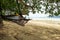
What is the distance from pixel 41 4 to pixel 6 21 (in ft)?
14.2

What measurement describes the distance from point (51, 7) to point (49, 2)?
264 millimetres

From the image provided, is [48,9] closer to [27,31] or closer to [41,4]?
[41,4]

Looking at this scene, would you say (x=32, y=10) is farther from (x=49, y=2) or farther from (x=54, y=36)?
(x=54, y=36)

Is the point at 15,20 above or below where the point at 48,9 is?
below

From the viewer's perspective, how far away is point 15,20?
12.4m

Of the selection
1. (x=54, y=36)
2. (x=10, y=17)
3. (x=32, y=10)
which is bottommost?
(x=54, y=36)

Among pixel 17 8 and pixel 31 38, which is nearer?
pixel 17 8

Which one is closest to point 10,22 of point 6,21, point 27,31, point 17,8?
point 6,21

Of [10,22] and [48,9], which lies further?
[10,22]

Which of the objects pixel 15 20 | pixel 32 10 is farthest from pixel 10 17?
pixel 32 10

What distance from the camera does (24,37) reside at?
32.9ft

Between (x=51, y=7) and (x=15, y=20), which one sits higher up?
(x=51, y=7)

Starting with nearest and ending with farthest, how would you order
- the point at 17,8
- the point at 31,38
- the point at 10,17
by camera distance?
the point at 17,8 < the point at 31,38 < the point at 10,17

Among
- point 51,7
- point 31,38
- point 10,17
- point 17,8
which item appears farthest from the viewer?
point 10,17
